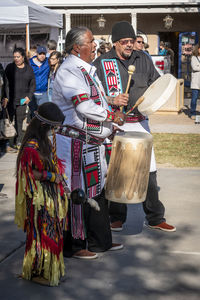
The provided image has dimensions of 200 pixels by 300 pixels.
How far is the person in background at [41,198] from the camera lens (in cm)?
349

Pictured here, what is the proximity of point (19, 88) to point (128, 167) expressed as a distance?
18.9ft

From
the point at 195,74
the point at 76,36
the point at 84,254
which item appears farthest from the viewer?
the point at 195,74

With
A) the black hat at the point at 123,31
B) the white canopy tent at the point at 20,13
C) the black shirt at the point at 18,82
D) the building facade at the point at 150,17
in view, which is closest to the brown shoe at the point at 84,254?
the black hat at the point at 123,31

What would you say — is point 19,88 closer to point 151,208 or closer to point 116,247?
point 151,208

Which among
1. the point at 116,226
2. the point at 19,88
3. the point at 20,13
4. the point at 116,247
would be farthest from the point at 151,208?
the point at 20,13

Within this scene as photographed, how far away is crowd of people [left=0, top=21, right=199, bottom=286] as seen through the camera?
3.53 meters

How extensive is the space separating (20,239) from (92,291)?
3.91 feet

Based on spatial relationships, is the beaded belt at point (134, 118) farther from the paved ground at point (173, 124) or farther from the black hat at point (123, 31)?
the paved ground at point (173, 124)

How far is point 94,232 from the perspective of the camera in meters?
4.20

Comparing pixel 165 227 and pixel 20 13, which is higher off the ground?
pixel 20 13

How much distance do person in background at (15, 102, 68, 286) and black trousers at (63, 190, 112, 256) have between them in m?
0.49

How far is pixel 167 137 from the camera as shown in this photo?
10.0 metres

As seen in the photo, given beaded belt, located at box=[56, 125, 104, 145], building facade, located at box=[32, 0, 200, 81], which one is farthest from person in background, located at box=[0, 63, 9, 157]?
building facade, located at box=[32, 0, 200, 81]

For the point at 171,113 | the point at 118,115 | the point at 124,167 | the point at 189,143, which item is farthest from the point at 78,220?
the point at 171,113
